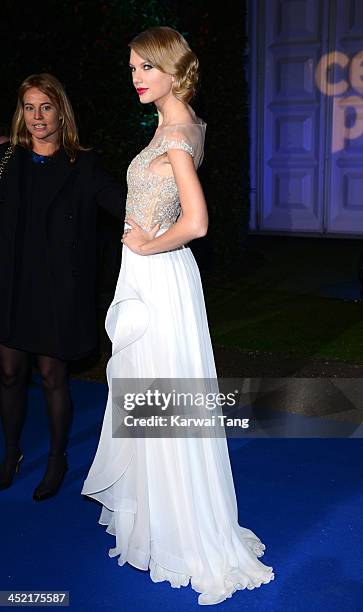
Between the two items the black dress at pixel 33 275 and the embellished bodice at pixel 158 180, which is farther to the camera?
the black dress at pixel 33 275

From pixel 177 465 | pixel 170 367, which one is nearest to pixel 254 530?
pixel 177 465

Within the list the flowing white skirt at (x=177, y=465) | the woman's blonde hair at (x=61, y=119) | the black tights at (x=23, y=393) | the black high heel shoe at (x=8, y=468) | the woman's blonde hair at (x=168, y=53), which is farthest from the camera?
the black high heel shoe at (x=8, y=468)

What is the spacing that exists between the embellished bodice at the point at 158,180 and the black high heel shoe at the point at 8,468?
1464mm

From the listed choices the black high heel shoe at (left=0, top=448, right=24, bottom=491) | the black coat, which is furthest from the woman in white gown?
the black high heel shoe at (left=0, top=448, right=24, bottom=491)

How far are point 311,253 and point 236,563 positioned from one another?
7389mm

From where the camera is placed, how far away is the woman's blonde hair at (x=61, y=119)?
10.4 feet

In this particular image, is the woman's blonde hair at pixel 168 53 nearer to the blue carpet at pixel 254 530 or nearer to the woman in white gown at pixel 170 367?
the woman in white gown at pixel 170 367

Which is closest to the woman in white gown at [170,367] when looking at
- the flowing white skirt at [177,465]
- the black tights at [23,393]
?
the flowing white skirt at [177,465]

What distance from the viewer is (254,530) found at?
312 centimetres

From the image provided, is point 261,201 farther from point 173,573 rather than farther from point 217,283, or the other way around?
point 173,573

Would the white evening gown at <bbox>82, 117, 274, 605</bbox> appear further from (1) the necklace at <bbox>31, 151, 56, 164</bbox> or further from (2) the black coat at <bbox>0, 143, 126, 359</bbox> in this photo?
(1) the necklace at <bbox>31, 151, 56, 164</bbox>

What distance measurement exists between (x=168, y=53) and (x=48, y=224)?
1.03 metres

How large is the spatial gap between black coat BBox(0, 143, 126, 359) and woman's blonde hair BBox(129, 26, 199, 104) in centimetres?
83

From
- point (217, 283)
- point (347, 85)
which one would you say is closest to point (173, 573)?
point (217, 283)
